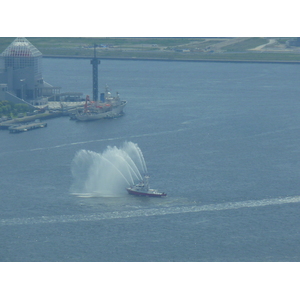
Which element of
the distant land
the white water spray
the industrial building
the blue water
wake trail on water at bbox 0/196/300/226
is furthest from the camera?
the distant land

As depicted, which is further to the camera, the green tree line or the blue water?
the green tree line

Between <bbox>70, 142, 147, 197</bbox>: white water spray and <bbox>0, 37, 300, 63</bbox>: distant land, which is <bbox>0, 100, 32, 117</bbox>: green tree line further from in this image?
<bbox>0, 37, 300, 63</bbox>: distant land

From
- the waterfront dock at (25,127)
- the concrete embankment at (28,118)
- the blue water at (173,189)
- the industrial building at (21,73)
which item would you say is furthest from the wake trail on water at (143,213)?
the industrial building at (21,73)

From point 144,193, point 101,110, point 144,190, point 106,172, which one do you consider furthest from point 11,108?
point 144,193

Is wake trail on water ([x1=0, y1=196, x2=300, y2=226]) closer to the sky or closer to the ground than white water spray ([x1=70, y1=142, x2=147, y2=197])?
closer to the ground

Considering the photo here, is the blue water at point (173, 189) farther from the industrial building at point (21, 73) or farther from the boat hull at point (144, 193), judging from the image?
the industrial building at point (21, 73)

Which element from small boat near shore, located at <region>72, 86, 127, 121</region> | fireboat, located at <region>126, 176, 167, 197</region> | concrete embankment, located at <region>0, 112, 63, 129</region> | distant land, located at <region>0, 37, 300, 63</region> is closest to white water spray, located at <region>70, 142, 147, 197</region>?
fireboat, located at <region>126, 176, 167, 197</region>

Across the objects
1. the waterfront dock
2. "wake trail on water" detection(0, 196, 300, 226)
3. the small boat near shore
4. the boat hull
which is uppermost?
the small boat near shore
